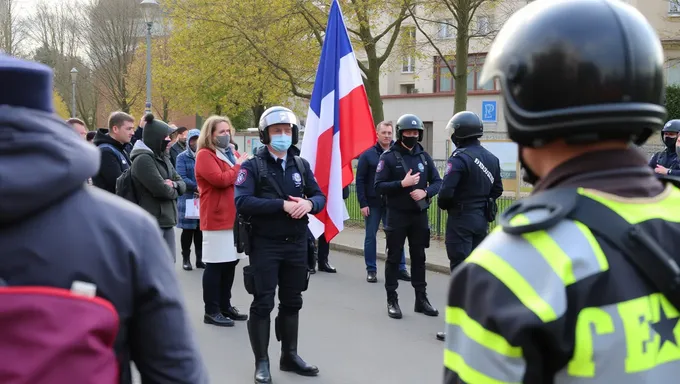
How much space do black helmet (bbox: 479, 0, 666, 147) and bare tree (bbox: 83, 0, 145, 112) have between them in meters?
42.9

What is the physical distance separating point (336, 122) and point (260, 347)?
3.25 m

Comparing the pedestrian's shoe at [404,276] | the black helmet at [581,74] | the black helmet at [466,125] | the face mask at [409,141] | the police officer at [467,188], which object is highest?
the black helmet at [581,74]

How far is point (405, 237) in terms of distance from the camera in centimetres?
713

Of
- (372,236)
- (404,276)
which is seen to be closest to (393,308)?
(404,276)

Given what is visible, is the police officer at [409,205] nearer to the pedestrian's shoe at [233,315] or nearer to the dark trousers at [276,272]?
the pedestrian's shoe at [233,315]

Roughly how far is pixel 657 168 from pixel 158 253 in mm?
9024

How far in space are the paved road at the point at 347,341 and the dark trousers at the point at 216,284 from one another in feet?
0.70

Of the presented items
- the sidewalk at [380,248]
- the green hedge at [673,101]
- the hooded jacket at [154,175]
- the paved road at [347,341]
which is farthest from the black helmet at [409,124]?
the green hedge at [673,101]

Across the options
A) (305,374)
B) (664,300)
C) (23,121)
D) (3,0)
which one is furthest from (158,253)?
(3,0)

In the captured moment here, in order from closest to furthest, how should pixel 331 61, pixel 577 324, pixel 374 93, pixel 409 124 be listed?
1. pixel 577 324
2. pixel 409 124
3. pixel 331 61
4. pixel 374 93

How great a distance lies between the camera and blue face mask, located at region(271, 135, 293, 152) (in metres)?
5.26

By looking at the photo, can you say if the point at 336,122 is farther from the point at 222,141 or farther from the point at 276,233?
the point at 276,233

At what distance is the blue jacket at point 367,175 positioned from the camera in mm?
9109

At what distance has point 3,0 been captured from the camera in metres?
44.6
